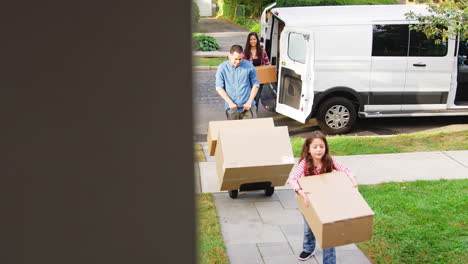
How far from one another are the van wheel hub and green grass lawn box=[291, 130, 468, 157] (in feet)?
1.85

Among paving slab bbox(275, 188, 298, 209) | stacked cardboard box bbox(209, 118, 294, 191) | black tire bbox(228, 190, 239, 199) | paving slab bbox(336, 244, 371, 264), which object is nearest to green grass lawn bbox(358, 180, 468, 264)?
paving slab bbox(336, 244, 371, 264)

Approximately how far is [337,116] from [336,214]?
628 centimetres

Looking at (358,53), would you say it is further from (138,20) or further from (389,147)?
(138,20)

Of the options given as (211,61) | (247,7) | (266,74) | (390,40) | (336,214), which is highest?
(247,7)

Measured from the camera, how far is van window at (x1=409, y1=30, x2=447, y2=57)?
10.4 metres

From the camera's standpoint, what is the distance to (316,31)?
9.97m

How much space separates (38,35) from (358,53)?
9680 mm

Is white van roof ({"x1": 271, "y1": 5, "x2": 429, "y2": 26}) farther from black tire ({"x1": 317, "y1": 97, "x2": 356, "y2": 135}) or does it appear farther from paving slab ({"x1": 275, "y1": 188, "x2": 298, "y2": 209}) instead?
paving slab ({"x1": 275, "y1": 188, "x2": 298, "y2": 209})

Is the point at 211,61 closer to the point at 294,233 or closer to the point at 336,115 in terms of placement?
the point at 336,115

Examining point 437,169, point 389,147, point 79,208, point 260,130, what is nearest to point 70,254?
point 79,208

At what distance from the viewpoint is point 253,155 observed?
6.15 metres

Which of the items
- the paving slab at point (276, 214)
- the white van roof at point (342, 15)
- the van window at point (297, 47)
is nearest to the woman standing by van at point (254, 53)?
the van window at point (297, 47)

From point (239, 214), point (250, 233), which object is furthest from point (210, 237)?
point (239, 214)

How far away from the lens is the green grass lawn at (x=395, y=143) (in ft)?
29.8
